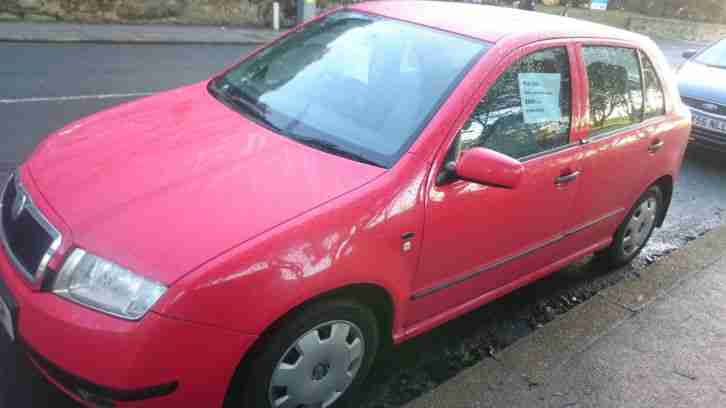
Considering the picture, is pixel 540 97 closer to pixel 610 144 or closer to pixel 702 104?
pixel 610 144

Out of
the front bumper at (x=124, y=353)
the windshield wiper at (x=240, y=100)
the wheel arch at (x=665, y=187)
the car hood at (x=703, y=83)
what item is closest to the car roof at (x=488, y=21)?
the windshield wiper at (x=240, y=100)

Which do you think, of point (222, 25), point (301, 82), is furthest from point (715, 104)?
point (222, 25)

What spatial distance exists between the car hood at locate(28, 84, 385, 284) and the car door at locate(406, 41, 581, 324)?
0.46m

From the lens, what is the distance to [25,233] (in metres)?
2.36

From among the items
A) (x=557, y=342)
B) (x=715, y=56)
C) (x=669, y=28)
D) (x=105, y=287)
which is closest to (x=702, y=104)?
(x=715, y=56)

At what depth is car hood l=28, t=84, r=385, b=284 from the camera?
2.12 m

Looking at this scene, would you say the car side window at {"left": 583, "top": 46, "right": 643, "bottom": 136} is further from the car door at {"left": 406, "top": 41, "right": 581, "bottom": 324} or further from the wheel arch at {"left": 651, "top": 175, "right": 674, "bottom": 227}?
the wheel arch at {"left": 651, "top": 175, "right": 674, "bottom": 227}

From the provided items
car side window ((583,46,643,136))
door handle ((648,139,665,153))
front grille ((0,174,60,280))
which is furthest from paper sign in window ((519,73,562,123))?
front grille ((0,174,60,280))

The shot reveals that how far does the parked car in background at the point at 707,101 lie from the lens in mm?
7414

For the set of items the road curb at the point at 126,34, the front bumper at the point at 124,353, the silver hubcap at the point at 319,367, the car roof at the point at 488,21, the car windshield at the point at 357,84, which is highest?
the car roof at the point at 488,21

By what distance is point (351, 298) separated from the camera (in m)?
2.51

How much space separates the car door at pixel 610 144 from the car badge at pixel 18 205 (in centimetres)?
278

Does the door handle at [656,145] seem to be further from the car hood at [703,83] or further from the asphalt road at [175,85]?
the car hood at [703,83]

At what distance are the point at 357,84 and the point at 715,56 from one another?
742 cm
